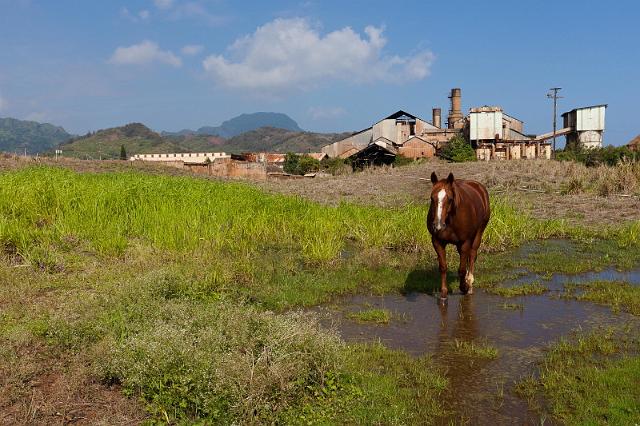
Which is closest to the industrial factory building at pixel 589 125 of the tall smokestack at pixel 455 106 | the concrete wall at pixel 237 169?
the tall smokestack at pixel 455 106

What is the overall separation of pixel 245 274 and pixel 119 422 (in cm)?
436

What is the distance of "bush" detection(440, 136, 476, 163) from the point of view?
1837 inches

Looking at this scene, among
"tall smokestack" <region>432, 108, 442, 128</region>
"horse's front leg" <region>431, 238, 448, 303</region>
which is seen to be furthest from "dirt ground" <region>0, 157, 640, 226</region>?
"tall smokestack" <region>432, 108, 442, 128</region>

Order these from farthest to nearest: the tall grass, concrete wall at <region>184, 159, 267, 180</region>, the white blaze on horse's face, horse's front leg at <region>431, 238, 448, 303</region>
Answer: concrete wall at <region>184, 159, 267, 180</region> → the tall grass → horse's front leg at <region>431, 238, 448, 303</region> → the white blaze on horse's face

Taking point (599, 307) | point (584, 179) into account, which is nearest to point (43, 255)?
point (599, 307)

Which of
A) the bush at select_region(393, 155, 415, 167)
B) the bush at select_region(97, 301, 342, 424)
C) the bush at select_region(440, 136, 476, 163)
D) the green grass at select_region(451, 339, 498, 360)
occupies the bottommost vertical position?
the green grass at select_region(451, 339, 498, 360)

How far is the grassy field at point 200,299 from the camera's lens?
4.15 m

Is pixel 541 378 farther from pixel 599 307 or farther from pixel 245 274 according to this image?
pixel 245 274

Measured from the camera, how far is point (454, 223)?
779 cm

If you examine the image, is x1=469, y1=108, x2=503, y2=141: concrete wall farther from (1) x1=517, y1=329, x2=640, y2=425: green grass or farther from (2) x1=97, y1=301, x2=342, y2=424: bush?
(2) x1=97, y1=301, x2=342, y2=424: bush

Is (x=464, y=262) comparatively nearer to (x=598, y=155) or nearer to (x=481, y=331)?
(x=481, y=331)

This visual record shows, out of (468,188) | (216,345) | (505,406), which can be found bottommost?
(505,406)

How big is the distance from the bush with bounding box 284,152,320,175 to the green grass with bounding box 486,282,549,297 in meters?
43.3

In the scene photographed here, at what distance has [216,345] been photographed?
4609 mm
